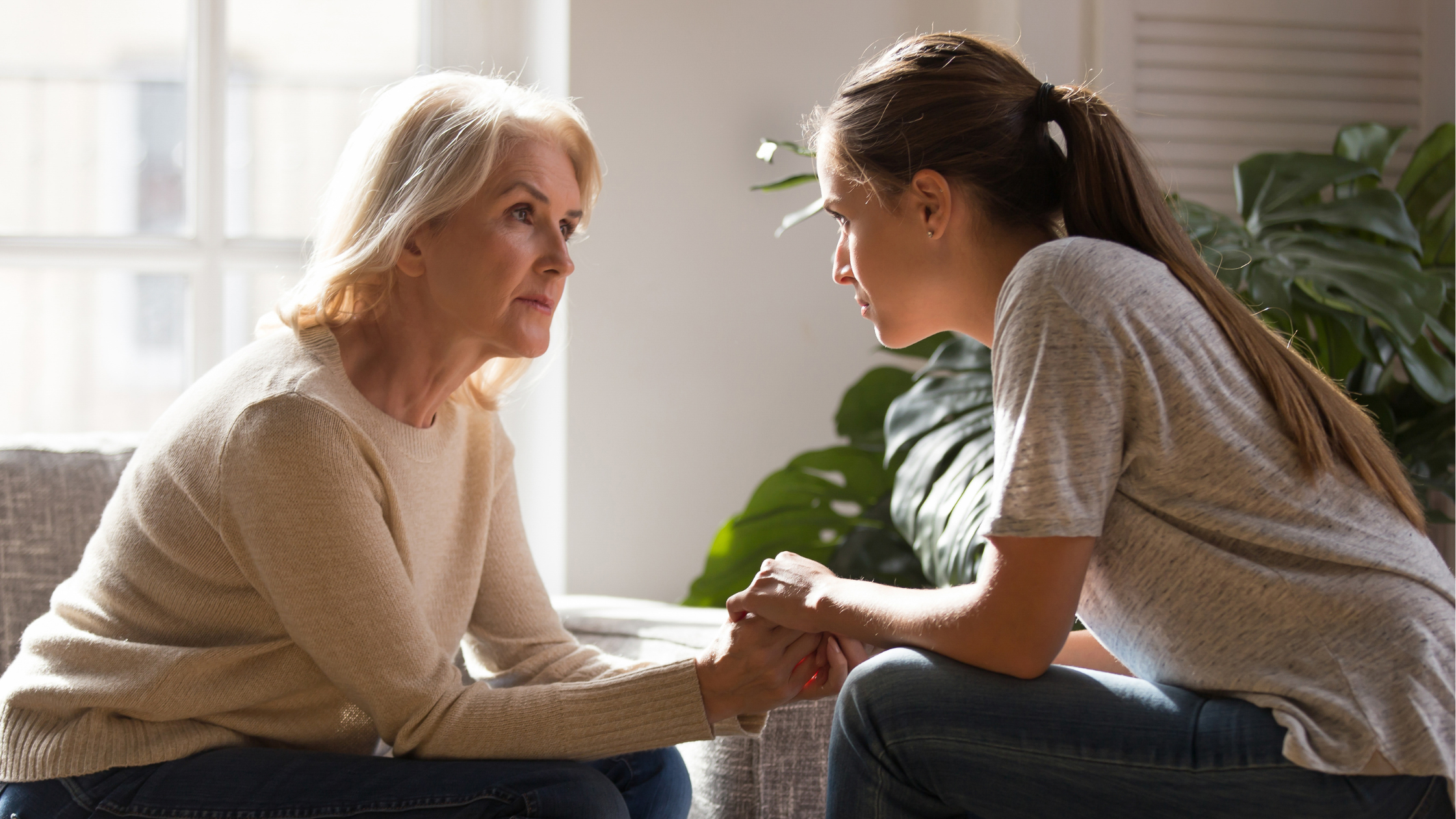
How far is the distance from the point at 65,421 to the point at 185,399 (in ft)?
4.48

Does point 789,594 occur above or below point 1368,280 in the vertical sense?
below

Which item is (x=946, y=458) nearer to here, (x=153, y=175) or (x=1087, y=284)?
(x=1087, y=284)

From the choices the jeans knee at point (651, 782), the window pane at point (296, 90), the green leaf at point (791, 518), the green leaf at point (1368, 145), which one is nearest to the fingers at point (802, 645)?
the jeans knee at point (651, 782)

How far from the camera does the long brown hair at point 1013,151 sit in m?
1.08

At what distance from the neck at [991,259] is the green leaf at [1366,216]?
0.87 meters

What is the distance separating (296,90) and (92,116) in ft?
1.30

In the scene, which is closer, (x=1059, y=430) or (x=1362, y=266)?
(x=1059, y=430)

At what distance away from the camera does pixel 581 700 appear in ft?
3.89

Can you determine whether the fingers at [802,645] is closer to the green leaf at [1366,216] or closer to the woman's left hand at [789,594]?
the woman's left hand at [789,594]

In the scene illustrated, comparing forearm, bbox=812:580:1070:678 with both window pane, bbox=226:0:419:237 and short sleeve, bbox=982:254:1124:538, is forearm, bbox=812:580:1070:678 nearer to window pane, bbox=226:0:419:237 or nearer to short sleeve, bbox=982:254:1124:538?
short sleeve, bbox=982:254:1124:538

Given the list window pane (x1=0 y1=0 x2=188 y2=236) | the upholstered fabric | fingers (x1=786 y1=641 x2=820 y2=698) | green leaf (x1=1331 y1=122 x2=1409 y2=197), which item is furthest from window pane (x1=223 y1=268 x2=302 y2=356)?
green leaf (x1=1331 y1=122 x2=1409 y2=197)

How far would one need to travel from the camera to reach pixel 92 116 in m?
2.32

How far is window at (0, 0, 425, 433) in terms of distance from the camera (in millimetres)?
2299

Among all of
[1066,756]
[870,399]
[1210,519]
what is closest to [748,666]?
[1066,756]
